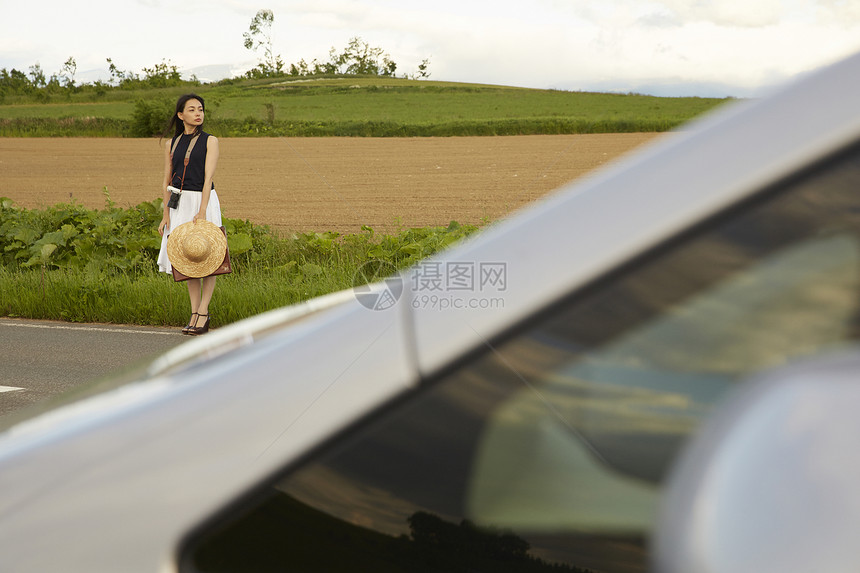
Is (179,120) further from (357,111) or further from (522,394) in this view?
(357,111)

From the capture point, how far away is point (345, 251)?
9.92 metres

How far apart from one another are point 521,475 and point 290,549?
1.08 ft

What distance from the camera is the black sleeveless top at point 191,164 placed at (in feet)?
23.6

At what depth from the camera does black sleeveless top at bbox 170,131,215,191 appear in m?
7.18

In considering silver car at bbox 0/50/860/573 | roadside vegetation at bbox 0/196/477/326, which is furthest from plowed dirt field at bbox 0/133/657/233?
silver car at bbox 0/50/860/573

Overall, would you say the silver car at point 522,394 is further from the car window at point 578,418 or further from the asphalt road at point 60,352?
the asphalt road at point 60,352

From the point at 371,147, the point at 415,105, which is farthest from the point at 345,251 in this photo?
the point at 415,105

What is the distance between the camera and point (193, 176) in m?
7.25

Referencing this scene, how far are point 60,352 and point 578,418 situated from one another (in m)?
6.86

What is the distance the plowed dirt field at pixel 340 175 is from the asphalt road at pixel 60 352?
8.97 m

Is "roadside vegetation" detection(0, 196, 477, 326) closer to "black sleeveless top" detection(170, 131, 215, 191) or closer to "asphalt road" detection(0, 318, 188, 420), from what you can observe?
"asphalt road" detection(0, 318, 188, 420)

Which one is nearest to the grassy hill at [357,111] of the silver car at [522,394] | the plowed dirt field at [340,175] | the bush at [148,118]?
the bush at [148,118]

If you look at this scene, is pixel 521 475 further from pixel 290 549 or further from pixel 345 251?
pixel 345 251

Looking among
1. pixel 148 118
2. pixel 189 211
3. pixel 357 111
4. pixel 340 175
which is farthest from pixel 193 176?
pixel 357 111
